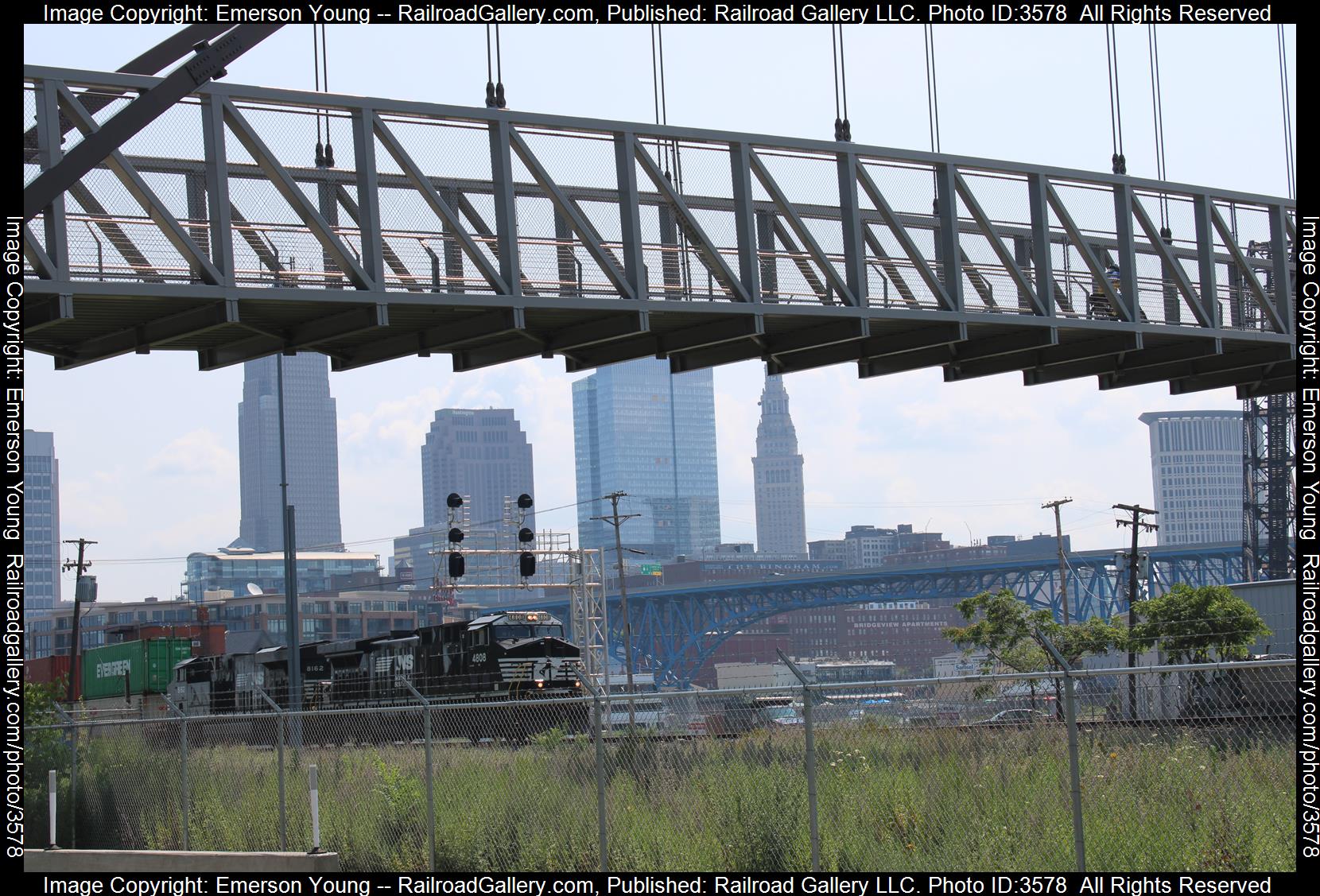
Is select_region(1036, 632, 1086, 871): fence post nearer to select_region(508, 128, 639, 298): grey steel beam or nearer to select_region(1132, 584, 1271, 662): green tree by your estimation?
select_region(508, 128, 639, 298): grey steel beam

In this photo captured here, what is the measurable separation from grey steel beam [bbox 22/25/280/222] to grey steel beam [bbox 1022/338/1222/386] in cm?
1884

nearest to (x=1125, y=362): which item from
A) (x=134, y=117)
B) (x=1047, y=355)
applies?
(x=1047, y=355)

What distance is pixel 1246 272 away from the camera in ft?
95.4

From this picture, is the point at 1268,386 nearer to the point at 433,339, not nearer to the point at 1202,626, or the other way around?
the point at 1202,626

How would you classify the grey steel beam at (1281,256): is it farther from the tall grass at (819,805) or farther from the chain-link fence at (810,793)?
the tall grass at (819,805)

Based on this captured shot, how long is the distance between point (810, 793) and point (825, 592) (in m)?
166

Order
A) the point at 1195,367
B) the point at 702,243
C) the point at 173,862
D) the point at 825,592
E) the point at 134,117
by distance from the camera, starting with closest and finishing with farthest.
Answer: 1. the point at 134,117
2. the point at 173,862
3. the point at 702,243
4. the point at 1195,367
5. the point at 825,592

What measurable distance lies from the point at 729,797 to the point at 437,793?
473cm

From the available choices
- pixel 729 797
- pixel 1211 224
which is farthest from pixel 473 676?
pixel 729 797

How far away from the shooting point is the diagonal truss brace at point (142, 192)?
19.1 meters

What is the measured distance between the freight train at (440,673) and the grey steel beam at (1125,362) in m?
12.2

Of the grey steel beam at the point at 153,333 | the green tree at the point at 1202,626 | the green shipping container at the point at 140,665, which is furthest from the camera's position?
the green shipping container at the point at 140,665

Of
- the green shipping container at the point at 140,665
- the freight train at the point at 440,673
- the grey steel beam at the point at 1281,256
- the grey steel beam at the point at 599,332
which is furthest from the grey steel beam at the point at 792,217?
the green shipping container at the point at 140,665
